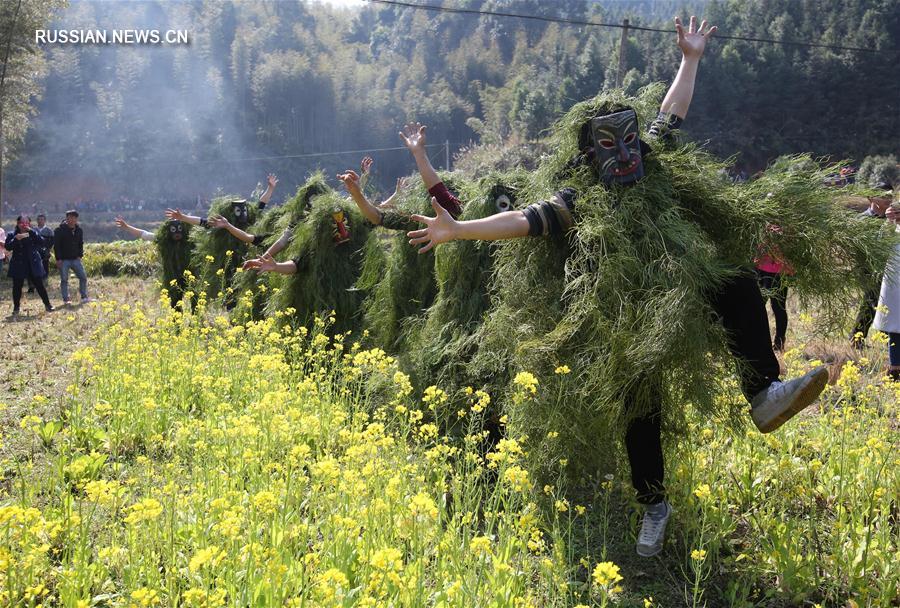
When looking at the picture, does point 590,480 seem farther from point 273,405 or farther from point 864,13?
point 864,13

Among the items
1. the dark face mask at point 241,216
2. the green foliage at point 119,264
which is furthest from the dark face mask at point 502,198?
the green foliage at point 119,264

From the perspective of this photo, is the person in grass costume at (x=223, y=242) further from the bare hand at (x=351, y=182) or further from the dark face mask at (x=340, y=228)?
the bare hand at (x=351, y=182)

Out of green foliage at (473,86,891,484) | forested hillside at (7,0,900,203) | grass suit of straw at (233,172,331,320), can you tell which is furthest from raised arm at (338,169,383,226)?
forested hillside at (7,0,900,203)

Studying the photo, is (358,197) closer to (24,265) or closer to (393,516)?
(393,516)

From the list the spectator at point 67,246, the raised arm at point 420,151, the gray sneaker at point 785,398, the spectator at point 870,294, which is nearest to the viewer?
the gray sneaker at point 785,398

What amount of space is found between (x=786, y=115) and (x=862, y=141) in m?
5.53

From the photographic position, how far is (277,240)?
7.41 m

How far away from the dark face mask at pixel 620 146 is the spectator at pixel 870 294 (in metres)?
0.98

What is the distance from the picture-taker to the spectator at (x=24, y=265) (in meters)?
12.1

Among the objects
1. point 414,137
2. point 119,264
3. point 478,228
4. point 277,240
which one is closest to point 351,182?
point 414,137

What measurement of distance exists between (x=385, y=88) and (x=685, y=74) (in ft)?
360

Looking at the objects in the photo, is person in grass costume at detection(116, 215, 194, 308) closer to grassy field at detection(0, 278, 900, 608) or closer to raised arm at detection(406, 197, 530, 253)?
grassy field at detection(0, 278, 900, 608)

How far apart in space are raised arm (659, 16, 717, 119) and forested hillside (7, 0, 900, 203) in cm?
3062

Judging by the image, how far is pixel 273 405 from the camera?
3.71 meters
